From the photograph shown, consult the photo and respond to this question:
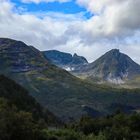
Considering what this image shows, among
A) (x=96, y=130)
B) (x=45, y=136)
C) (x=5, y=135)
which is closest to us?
(x=5, y=135)

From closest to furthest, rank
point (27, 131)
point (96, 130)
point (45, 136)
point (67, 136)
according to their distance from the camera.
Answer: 1. point (27, 131)
2. point (45, 136)
3. point (67, 136)
4. point (96, 130)

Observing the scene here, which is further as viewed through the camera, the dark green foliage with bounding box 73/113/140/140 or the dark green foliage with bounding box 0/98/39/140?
the dark green foliage with bounding box 73/113/140/140

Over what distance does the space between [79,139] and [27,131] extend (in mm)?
25468

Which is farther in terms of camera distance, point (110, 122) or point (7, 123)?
Result: point (110, 122)

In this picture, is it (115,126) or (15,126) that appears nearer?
(15,126)

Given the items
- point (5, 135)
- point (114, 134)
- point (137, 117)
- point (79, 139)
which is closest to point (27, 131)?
point (5, 135)

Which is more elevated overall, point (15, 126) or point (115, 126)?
point (15, 126)

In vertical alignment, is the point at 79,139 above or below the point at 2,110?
below

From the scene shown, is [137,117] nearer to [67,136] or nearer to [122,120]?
[122,120]

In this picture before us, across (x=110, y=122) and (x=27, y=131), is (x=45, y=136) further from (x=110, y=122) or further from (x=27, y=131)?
(x=110, y=122)

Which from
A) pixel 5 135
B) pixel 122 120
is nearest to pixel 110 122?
pixel 122 120

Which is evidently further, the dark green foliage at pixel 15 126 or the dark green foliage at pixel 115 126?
the dark green foliage at pixel 115 126

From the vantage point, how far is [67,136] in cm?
14888

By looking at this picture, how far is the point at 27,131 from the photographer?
414 feet
